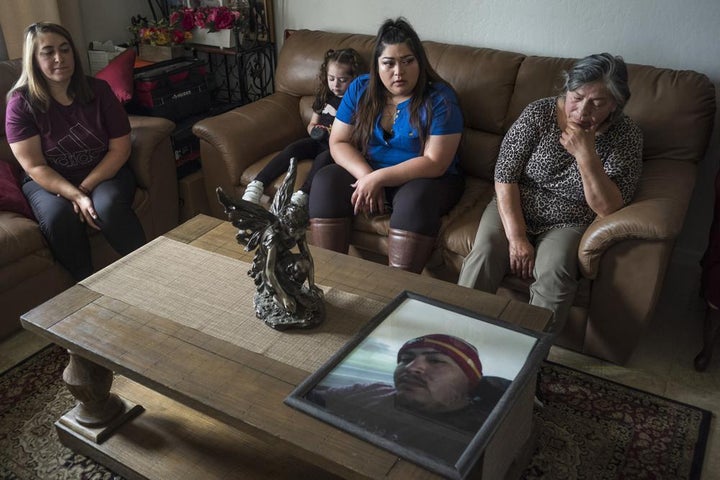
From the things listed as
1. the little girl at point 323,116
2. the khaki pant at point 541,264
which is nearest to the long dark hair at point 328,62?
the little girl at point 323,116

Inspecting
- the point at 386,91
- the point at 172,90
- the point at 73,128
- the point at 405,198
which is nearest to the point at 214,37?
the point at 172,90

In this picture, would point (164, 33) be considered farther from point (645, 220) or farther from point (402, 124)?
point (645, 220)

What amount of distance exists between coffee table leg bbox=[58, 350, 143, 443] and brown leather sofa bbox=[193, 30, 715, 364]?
1014 mm

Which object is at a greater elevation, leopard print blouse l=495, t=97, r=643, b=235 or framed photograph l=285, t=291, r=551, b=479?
leopard print blouse l=495, t=97, r=643, b=235

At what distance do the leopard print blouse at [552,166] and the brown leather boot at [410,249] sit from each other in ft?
1.09

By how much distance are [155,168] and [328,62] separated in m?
0.85

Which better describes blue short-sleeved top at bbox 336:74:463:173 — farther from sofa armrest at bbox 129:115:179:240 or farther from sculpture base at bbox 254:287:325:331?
sculpture base at bbox 254:287:325:331

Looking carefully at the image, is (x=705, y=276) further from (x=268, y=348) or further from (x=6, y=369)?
(x=6, y=369)

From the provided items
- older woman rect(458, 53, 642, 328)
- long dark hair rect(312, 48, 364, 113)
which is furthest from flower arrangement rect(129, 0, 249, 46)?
older woman rect(458, 53, 642, 328)

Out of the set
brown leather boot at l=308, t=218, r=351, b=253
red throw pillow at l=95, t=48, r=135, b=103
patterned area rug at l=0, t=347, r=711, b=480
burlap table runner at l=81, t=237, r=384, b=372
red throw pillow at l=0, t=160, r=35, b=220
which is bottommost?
patterned area rug at l=0, t=347, r=711, b=480

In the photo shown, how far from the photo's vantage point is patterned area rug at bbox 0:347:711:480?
1665mm

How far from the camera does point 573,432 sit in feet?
5.80

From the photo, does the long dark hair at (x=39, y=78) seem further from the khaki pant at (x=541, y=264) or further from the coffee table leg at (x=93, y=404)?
the khaki pant at (x=541, y=264)

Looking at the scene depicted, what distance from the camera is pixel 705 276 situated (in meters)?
2.02
